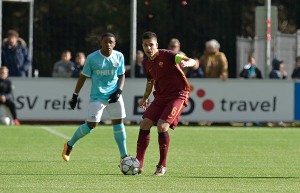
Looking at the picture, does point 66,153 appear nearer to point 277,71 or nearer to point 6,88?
point 6,88

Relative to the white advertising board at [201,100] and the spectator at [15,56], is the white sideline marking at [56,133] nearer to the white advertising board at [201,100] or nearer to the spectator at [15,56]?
the white advertising board at [201,100]

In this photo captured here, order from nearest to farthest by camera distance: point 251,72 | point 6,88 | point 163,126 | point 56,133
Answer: point 163,126
point 56,133
point 6,88
point 251,72

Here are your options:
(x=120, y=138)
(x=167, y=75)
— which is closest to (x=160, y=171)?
(x=167, y=75)

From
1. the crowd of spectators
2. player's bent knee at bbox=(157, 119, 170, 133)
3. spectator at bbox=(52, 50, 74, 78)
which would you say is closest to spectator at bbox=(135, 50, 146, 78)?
the crowd of spectators

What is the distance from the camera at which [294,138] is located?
21.6 m

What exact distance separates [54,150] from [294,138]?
5.79m

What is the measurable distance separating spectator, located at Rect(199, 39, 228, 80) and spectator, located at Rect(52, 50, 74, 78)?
324 cm

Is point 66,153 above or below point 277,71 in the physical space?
below

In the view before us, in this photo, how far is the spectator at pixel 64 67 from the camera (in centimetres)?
2627

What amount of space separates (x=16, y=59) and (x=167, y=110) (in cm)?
1264

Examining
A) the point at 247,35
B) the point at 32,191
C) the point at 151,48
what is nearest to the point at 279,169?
the point at 151,48

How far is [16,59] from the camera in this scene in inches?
1016

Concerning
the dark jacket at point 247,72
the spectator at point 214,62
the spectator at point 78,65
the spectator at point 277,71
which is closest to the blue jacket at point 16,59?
the spectator at point 78,65

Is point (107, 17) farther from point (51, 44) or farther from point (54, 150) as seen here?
point (54, 150)
